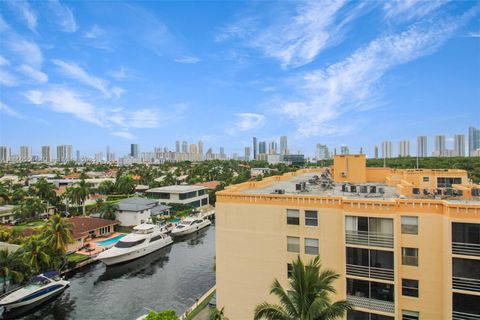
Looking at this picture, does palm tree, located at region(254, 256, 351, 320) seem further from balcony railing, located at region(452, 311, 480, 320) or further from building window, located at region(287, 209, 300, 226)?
balcony railing, located at region(452, 311, 480, 320)

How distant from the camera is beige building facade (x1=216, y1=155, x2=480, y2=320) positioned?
1611 cm

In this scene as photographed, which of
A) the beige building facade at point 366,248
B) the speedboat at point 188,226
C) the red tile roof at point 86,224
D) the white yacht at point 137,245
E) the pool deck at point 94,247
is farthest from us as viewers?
the speedboat at point 188,226

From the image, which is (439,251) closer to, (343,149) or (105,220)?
(105,220)

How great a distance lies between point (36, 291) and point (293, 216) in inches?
1108

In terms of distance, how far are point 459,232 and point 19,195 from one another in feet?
310

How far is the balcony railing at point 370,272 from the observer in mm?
17292

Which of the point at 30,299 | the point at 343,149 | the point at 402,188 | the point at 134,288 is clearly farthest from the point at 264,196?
the point at 343,149

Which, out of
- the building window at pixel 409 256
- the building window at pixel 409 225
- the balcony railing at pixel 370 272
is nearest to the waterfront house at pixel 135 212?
the balcony railing at pixel 370 272

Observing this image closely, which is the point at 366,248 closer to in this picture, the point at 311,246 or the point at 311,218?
the point at 311,246

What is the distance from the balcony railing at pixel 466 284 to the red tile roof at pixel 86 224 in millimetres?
49238

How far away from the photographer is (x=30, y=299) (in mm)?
29141

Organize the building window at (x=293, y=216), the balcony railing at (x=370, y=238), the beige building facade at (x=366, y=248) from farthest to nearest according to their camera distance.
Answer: the building window at (x=293, y=216)
the balcony railing at (x=370, y=238)
the beige building facade at (x=366, y=248)

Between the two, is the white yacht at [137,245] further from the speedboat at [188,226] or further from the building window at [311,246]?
the building window at [311,246]

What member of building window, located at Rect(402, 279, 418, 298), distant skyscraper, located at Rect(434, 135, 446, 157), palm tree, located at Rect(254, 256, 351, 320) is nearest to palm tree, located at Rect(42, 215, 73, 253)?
palm tree, located at Rect(254, 256, 351, 320)
